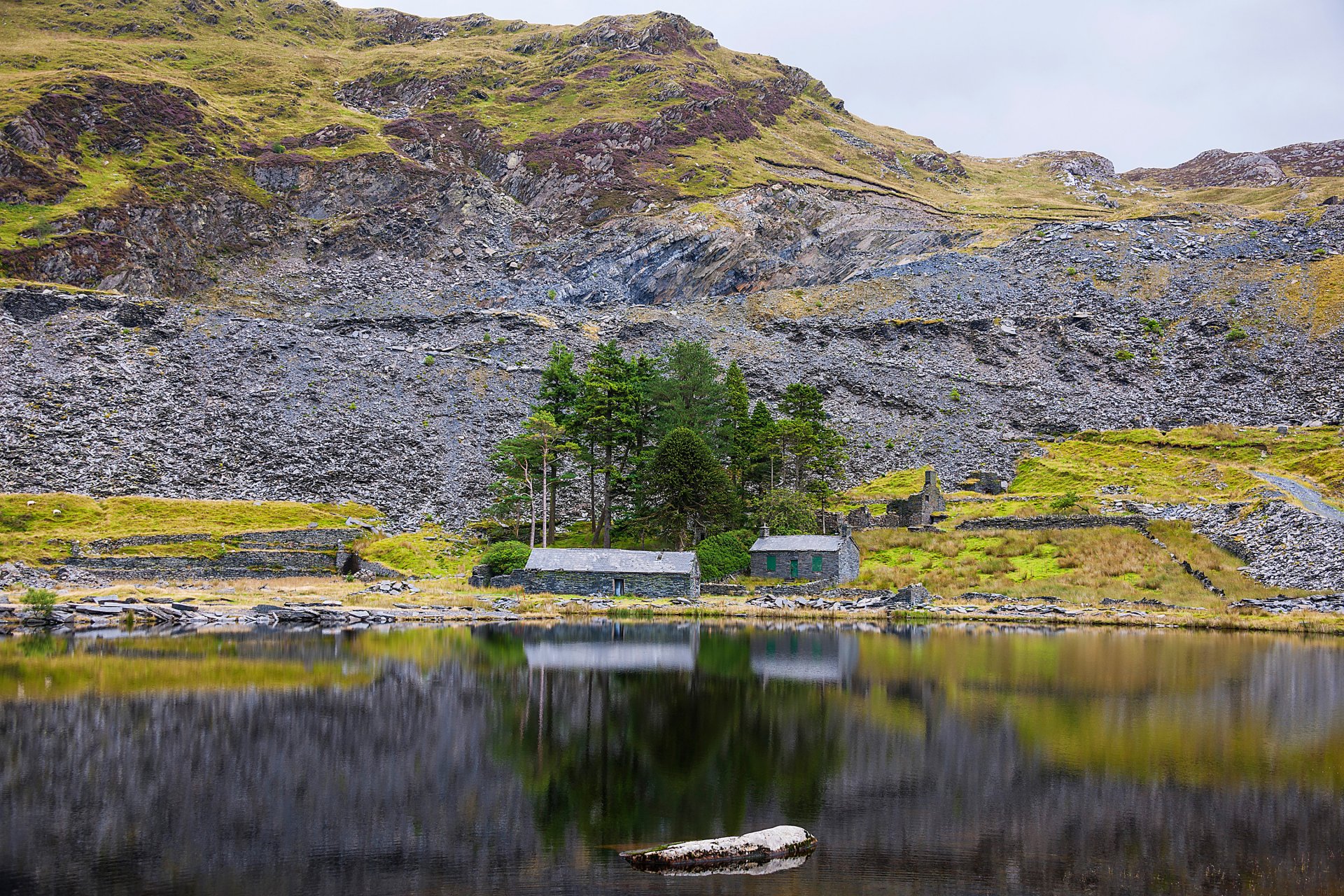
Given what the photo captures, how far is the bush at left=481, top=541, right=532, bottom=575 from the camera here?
56750 mm

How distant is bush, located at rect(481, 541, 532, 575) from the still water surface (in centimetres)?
2549

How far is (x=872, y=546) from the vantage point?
64875mm

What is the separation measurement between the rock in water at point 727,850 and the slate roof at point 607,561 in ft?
137

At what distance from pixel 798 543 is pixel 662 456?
11.5 meters

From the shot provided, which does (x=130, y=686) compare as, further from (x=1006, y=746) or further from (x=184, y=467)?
(x=184, y=467)

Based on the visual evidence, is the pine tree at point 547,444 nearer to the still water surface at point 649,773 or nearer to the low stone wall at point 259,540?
the low stone wall at point 259,540

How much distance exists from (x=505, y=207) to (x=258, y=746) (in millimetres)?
129563

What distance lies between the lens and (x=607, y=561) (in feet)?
184

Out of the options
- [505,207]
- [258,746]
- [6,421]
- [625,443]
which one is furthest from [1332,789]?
[505,207]

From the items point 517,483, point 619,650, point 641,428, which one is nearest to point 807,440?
point 641,428

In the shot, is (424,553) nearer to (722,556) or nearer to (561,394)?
(561,394)

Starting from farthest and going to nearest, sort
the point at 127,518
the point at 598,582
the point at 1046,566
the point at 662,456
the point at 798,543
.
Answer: the point at 127,518, the point at 662,456, the point at 798,543, the point at 1046,566, the point at 598,582

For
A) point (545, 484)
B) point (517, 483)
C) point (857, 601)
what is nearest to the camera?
point (857, 601)

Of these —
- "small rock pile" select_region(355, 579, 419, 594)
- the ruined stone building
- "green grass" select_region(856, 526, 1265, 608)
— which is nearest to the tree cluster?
the ruined stone building
